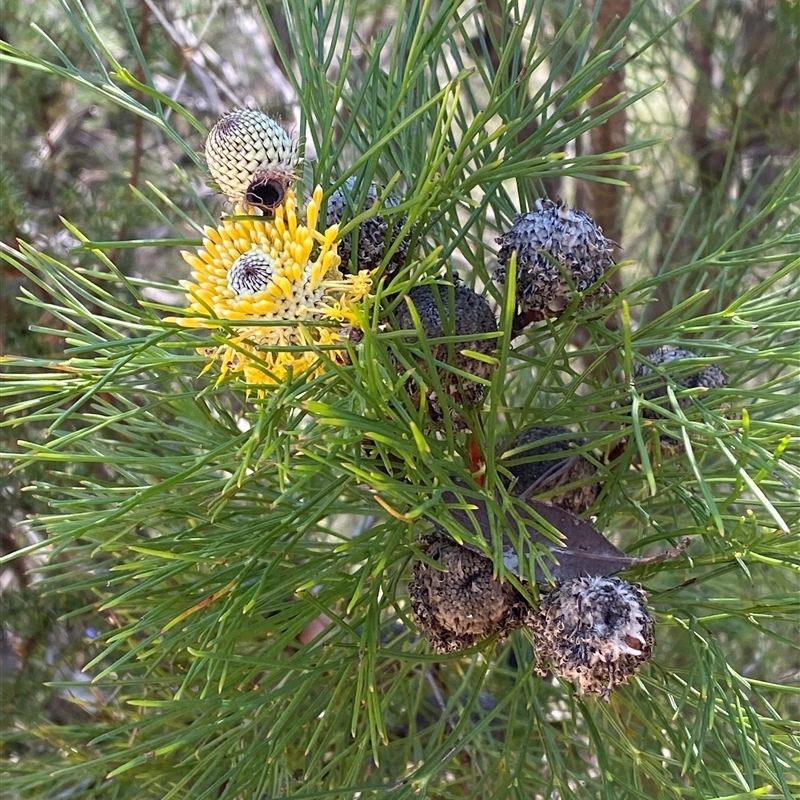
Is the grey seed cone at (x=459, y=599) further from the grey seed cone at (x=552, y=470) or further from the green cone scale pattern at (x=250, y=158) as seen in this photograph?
the green cone scale pattern at (x=250, y=158)

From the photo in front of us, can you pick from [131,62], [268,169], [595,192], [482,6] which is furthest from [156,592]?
[131,62]

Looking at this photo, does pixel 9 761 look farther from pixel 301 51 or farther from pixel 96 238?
pixel 301 51

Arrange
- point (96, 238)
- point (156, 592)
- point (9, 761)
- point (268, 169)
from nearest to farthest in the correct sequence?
1. point (268, 169)
2. point (156, 592)
3. point (9, 761)
4. point (96, 238)

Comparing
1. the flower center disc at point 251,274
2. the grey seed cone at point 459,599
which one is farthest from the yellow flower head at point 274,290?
the grey seed cone at point 459,599

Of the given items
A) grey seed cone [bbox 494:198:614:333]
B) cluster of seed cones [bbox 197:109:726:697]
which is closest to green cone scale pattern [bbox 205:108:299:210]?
cluster of seed cones [bbox 197:109:726:697]

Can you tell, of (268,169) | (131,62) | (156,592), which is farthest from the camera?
(131,62)
